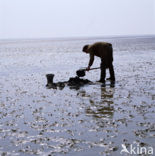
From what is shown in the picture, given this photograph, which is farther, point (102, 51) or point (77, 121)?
point (102, 51)

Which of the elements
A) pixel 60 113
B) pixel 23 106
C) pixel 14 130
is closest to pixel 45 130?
pixel 14 130

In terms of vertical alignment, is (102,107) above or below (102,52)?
below

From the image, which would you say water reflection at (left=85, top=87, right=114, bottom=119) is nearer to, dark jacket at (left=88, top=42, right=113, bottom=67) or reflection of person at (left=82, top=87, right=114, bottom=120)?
reflection of person at (left=82, top=87, right=114, bottom=120)

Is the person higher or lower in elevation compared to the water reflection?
higher

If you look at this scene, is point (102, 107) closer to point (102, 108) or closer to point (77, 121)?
point (102, 108)

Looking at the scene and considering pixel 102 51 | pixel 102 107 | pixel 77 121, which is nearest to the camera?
pixel 77 121

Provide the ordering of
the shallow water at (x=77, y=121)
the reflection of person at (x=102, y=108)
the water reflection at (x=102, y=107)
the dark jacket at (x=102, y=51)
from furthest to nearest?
the dark jacket at (x=102, y=51)
the water reflection at (x=102, y=107)
the reflection of person at (x=102, y=108)
the shallow water at (x=77, y=121)

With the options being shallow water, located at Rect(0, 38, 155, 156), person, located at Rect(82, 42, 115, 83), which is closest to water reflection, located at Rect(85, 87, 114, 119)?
shallow water, located at Rect(0, 38, 155, 156)

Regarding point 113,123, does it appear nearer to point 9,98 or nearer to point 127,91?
point 127,91

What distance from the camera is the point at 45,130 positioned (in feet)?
24.1

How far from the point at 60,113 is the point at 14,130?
6.21 ft

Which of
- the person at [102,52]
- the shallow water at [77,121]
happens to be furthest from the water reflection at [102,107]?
the person at [102,52]

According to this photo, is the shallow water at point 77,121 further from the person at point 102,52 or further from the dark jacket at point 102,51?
the dark jacket at point 102,51

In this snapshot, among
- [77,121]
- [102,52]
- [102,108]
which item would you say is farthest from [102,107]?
[102,52]
